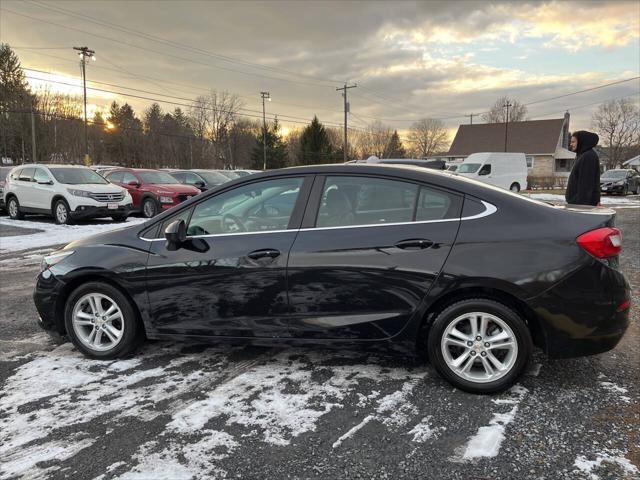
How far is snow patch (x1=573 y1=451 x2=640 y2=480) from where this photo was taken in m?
2.34

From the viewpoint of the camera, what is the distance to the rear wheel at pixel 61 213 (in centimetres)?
1290

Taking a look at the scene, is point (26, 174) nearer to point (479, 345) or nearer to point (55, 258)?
point (55, 258)

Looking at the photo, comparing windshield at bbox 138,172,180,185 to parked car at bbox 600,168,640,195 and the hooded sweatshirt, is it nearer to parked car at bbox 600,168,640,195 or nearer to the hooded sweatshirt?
the hooded sweatshirt

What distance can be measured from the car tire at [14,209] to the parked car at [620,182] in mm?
29740

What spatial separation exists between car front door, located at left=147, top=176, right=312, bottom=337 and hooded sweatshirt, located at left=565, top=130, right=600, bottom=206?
13.7 feet

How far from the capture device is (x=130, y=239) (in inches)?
147

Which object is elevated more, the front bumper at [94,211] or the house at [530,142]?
the house at [530,142]

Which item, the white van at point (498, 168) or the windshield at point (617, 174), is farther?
the windshield at point (617, 174)

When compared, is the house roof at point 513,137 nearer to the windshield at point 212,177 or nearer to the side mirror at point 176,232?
the windshield at point 212,177

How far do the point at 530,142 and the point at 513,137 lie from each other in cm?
212

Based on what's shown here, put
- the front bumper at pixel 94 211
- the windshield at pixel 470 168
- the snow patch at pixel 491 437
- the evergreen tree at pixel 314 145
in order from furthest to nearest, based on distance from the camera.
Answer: the evergreen tree at pixel 314 145 < the windshield at pixel 470 168 < the front bumper at pixel 94 211 < the snow patch at pixel 491 437

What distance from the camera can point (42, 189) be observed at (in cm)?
1340

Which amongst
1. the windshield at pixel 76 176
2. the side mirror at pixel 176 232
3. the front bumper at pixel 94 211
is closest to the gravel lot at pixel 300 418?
the side mirror at pixel 176 232

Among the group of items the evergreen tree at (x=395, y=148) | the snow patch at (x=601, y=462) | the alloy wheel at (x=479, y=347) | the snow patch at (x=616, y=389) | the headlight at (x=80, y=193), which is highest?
the evergreen tree at (x=395, y=148)
